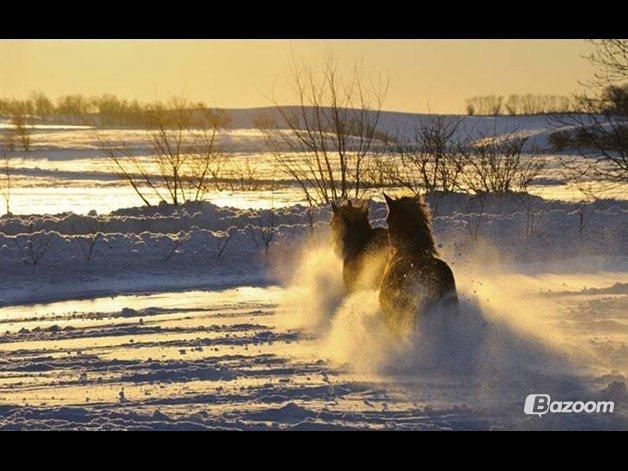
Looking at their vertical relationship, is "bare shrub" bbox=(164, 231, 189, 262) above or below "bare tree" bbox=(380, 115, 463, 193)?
below

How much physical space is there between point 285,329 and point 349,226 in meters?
2.11

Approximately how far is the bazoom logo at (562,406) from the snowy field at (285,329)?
4.2 inches

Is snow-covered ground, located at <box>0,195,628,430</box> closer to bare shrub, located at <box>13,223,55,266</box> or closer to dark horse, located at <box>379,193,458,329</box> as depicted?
bare shrub, located at <box>13,223,55,266</box>

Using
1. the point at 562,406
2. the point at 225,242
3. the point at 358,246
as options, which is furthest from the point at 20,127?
the point at 562,406

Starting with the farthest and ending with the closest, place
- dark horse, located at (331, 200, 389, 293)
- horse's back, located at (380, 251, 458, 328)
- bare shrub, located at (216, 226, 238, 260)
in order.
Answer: bare shrub, located at (216, 226, 238, 260), dark horse, located at (331, 200, 389, 293), horse's back, located at (380, 251, 458, 328)

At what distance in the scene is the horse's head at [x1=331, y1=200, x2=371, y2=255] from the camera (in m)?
12.5

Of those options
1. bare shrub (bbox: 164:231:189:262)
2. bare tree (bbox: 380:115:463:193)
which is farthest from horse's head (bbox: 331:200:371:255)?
bare tree (bbox: 380:115:463:193)

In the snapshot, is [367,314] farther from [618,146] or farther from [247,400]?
[618,146]

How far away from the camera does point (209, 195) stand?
30344 mm

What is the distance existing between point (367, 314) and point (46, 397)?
371 centimetres

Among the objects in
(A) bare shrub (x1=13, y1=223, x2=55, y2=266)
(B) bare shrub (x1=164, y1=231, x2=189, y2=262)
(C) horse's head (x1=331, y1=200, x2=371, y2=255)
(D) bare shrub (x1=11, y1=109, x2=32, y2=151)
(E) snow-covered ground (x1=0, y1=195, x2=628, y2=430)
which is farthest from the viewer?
(D) bare shrub (x1=11, y1=109, x2=32, y2=151)

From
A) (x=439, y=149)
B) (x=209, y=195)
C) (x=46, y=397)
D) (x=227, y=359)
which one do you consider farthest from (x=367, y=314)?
(x=209, y=195)

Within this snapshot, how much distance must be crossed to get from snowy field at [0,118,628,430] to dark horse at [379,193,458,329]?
0.27m

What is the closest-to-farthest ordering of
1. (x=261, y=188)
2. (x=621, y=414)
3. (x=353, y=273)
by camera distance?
1. (x=621, y=414)
2. (x=353, y=273)
3. (x=261, y=188)
